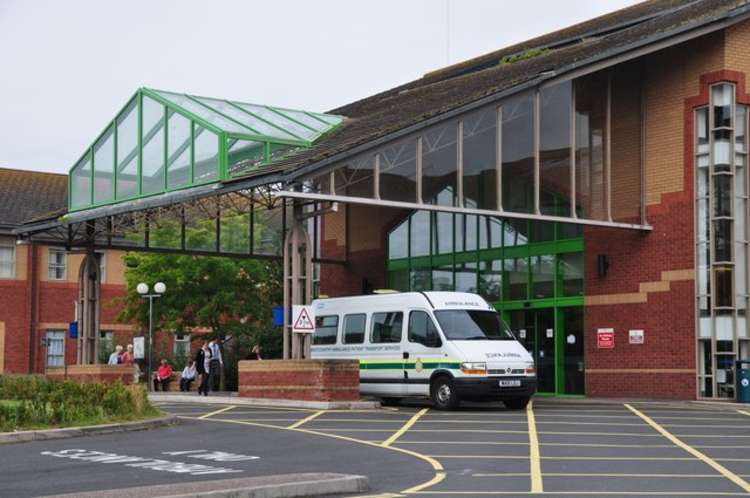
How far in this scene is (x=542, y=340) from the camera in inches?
1280

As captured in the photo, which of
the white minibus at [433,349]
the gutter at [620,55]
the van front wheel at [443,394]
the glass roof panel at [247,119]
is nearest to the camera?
the white minibus at [433,349]

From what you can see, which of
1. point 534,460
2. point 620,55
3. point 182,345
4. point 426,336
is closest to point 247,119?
point 426,336

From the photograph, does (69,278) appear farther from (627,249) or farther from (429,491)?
(429,491)

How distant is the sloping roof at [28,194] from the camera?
49450 millimetres

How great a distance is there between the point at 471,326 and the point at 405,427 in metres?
5.42

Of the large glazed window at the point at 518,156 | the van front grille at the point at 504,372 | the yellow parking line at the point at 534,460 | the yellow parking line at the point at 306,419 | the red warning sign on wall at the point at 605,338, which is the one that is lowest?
the yellow parking line at the point at 534,460

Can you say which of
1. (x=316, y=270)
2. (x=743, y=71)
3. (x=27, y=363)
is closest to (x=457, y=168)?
(x=743, y=71)

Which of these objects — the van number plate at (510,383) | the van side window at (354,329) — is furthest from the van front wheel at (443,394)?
the van side window at (354,329)

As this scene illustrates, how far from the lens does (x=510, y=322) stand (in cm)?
3347

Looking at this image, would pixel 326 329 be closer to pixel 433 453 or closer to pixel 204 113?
pixel 204 113

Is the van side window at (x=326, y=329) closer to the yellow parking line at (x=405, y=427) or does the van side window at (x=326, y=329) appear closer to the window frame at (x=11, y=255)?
the yellow parking line at (x=405, y=427)

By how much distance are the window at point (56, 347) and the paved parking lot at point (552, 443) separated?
23881 mm

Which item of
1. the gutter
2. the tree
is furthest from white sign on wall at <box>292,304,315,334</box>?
the tree

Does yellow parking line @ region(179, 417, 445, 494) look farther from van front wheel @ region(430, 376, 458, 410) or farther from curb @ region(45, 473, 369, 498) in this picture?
van front wheel @ region(430, 376, 458, 410)
